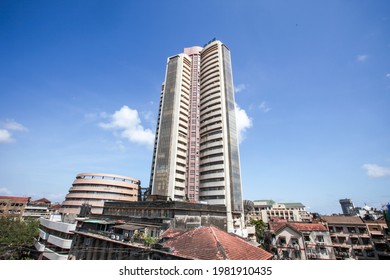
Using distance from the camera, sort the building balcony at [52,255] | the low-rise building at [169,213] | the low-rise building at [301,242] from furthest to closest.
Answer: the low-rise building at [301,242] < the building balcony at [52,255] < the low-rise building at [169,213]

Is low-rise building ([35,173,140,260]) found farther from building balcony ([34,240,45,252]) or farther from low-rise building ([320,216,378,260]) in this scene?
low-rise building ([320,216,378,260])

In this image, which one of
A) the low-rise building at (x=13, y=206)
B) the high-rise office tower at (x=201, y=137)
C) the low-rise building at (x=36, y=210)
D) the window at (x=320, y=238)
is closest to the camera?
the window at (x=320, y=238)

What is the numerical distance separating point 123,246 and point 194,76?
60.7 metres

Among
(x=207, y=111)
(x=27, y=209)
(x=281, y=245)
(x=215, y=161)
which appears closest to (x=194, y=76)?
(x=207, y=111)

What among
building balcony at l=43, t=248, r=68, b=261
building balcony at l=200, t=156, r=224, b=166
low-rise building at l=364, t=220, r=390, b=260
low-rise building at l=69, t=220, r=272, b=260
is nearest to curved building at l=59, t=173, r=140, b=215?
building balcony at l=43, t=248, r=68, b=261

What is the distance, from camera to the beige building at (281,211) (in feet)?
253

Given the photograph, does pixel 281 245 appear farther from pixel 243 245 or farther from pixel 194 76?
pixel 194 76

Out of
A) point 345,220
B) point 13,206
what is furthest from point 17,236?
point 345,220

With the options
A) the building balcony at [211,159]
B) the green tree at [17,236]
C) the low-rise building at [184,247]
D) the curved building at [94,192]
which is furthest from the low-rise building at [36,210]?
the low-rise building at [184,247]

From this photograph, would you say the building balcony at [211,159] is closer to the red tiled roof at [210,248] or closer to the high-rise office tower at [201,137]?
the high-rise office tower at [201,137]

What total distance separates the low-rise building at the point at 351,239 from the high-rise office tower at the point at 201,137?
19.0m

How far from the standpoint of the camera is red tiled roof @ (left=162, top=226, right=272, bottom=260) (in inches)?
393

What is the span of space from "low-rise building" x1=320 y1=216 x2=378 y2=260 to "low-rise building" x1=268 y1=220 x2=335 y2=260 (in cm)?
443
